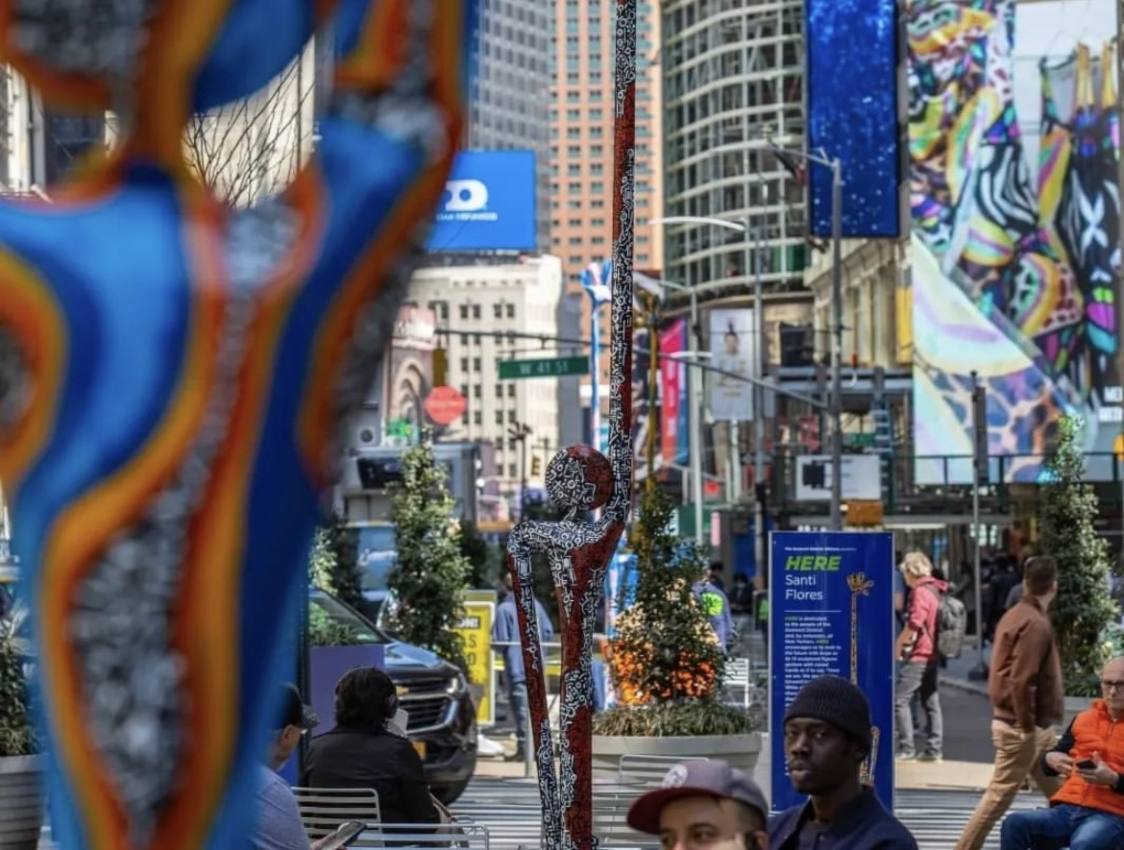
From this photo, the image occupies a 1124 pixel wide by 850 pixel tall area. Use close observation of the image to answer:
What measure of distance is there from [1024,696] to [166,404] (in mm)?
12870

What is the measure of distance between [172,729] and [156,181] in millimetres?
432

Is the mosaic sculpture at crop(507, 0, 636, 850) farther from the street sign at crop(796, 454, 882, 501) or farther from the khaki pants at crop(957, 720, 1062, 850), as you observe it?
the street sign at crop(796, 454, 882, 501)

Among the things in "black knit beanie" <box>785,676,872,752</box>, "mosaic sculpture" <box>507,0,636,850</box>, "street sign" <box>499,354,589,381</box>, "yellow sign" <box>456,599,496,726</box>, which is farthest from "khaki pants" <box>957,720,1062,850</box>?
"street sign" <box>499,354,589,381</box>

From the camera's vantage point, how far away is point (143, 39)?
1929mm

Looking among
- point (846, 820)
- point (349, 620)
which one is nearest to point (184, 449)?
point (846, 820)

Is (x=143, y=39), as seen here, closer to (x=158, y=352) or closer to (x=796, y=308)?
(x=158, y=352)

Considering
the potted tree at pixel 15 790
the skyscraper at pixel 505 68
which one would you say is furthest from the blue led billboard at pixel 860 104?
the skyscraper at pixel 505 68

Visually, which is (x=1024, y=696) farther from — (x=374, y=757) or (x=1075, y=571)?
(x=1075, y=571)

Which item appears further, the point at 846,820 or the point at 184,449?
the point at 846,820

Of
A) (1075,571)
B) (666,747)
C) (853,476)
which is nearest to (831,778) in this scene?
(666,747)

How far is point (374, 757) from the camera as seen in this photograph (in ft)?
33.6

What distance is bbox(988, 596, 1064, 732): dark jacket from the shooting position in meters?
14.3

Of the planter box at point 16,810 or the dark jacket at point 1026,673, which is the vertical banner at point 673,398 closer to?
the dark jacket at point 1026,673

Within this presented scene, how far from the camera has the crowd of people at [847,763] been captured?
3.87m
